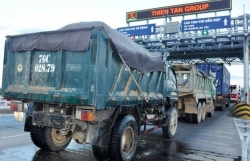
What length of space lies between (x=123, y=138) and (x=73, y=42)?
7.69ft

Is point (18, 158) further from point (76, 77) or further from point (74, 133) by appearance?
point (76, 77)

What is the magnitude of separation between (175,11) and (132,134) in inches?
1229

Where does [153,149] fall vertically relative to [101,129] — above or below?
below

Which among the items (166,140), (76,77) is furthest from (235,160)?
(76,77)

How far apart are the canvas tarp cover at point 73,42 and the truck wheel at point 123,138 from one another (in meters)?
1.26

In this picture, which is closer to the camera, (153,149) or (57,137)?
(57,137)

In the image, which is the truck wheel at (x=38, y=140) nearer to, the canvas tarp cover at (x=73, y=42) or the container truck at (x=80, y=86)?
the container truck at (x=80, y=86)

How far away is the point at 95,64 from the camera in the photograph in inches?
186

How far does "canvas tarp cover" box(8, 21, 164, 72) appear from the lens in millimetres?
4996

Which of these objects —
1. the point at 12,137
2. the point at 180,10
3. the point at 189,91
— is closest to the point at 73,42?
the point at 12,137

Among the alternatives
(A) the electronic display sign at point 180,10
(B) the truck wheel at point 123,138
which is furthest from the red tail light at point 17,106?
(A) the electronic display sign at point 180,10

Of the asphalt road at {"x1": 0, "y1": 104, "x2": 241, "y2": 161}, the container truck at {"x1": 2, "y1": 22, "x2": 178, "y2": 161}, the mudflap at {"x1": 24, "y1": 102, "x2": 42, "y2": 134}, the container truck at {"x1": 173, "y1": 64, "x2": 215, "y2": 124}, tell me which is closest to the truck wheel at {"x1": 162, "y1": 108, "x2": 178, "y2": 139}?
the asphalt road at {"x1": 0, "y1": 104, "x2": 241, "y2": 161}

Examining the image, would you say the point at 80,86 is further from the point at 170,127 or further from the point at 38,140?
the point at 170,127

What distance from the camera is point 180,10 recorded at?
112ft
